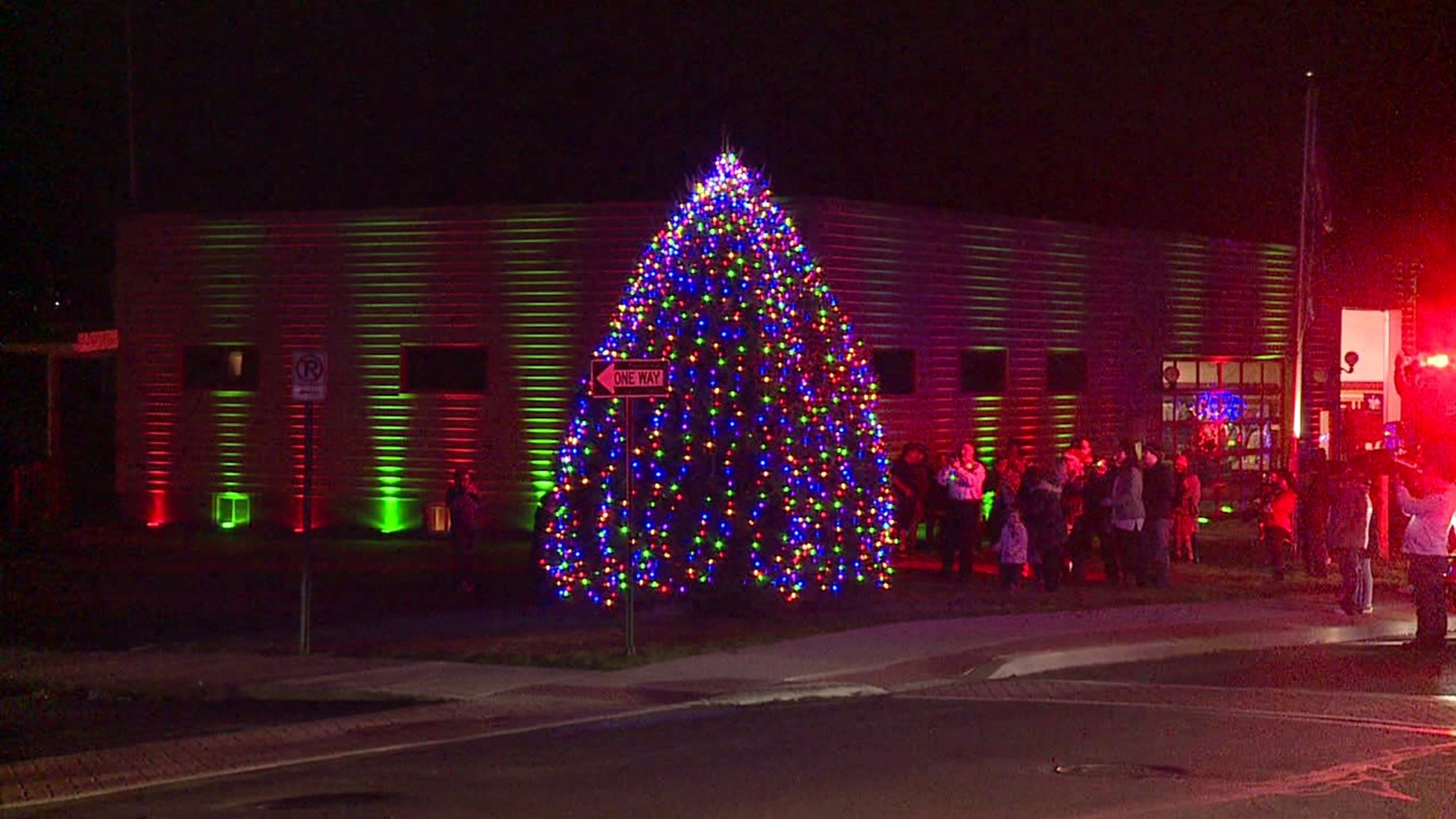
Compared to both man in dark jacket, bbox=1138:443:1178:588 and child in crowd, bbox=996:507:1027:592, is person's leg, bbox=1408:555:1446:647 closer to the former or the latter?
Answer: man in dark jacket, bbox=1138:443:1178:588

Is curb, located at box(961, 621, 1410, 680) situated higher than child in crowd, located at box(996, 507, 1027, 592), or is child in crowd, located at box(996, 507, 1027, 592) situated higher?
child in crowd, located at box(996, 507, 1027, 592)

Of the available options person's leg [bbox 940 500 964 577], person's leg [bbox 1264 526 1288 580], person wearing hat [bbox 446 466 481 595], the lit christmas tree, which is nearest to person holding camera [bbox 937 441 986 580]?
person's leg [bbox 940 500 964 577]

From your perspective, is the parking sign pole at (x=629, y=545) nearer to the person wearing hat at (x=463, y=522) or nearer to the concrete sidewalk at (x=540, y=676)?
the concrete sidewalk at (x=540, y=676)

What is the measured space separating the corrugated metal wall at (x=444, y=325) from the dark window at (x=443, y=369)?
0.61 feet

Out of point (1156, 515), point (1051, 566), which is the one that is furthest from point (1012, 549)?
point (1156, 515)

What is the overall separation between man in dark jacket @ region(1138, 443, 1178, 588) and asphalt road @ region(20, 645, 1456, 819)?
7605mm

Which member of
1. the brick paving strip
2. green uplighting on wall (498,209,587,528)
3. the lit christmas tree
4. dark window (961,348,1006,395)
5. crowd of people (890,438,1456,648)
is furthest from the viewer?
dark window (961,348,1006,395)

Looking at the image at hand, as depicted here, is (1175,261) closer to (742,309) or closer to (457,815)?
(742,309)

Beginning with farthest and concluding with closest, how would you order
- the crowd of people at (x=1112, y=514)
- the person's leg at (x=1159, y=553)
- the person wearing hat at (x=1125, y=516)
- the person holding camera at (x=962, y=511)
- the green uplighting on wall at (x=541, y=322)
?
the green uplighting on wall at (x=541, y=322) → the person holding camera at (x=962, y=511) → the person's leg at (x=1159, y=553) → the person wearing hat at (x=1125, y=516) → the crowd of people at (x=1112, y=514)

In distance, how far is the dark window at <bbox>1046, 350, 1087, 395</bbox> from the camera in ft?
108

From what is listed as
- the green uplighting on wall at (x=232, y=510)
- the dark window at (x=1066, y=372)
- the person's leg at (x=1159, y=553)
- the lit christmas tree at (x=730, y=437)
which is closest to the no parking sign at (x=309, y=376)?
the lit christmas tree at (x=730, y=437)

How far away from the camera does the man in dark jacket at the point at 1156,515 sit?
880 inches


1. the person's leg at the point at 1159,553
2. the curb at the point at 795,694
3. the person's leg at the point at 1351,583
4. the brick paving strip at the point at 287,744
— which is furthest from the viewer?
the person's leg at the point at 1159,553

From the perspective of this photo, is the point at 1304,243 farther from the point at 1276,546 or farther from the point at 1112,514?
the point at 1112,514
